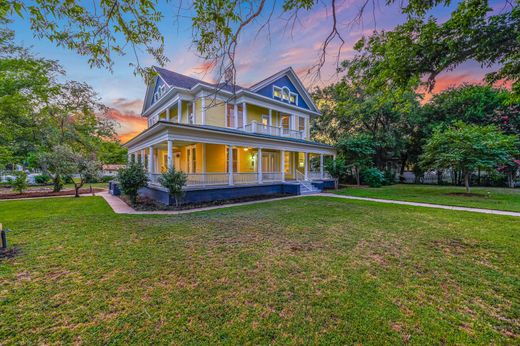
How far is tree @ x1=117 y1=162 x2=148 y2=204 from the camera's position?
10.6 m

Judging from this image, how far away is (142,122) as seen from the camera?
2342cm

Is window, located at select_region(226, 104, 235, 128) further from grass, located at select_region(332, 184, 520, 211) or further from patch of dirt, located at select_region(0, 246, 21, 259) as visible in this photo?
patch of dirt, located at select_region(0, 246, 21, 259)

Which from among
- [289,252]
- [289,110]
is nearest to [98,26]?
[289,252]

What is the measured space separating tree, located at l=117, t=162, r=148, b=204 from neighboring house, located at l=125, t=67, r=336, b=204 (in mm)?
1073

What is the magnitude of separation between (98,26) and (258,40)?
124 inches

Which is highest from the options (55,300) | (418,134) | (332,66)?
(418,134)

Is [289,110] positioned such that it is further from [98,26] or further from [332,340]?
[332,340]

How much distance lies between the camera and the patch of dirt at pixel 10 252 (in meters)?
4.29

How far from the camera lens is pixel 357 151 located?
19.0 meters

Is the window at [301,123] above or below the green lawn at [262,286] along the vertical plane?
Result: above

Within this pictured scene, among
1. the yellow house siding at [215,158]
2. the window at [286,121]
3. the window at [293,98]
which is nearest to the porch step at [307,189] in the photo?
the yellow house siding at [215,158]

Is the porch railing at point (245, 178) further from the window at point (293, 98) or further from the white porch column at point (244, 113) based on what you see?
the window at point (293, 98)

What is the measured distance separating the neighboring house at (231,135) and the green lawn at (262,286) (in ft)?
20.5

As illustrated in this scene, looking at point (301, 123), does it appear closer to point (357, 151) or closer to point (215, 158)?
point (357, 151)
